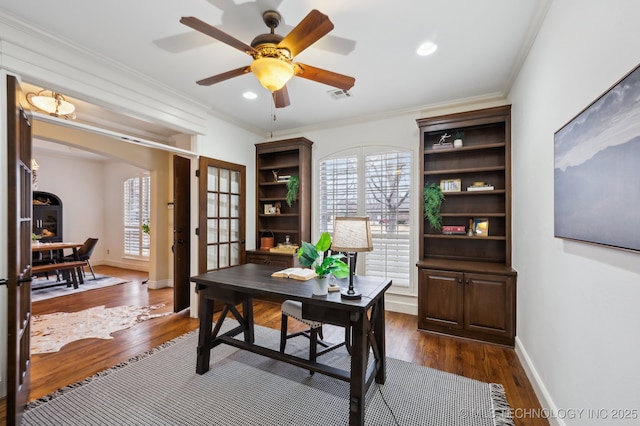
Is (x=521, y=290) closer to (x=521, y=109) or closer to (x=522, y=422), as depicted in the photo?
(x=522, y=422)

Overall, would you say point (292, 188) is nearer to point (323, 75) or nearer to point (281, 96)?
point (281, 96)

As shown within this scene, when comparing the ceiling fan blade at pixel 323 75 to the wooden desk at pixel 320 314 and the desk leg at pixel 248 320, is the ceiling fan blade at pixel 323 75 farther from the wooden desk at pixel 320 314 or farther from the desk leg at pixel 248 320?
the desk leg at pixel 248 320

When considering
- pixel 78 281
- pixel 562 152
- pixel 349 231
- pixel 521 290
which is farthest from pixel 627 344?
pixel 78 281

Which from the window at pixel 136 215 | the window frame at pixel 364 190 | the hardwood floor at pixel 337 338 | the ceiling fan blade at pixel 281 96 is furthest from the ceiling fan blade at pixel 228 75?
the window at pixel 136 215

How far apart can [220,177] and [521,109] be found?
377 cm

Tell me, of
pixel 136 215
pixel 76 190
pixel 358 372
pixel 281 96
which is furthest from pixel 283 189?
pixel 76 190

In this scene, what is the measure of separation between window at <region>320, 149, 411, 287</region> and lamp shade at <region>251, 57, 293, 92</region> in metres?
2.36

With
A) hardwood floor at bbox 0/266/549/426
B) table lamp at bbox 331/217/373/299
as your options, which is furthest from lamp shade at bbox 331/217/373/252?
hardwood floor at bbox 0/266/549/426

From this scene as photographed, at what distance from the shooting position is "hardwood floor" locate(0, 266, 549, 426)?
2.21 metres

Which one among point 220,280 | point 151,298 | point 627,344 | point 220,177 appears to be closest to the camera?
point 627,344

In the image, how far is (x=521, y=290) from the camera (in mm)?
2604

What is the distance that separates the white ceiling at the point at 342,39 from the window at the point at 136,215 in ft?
14.4

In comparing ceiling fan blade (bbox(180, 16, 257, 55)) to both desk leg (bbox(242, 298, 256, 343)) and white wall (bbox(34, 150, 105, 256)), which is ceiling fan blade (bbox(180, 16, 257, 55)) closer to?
desk leg (bbox(242, 298, 256, 343))

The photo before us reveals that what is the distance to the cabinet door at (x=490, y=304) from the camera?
2812 mm
